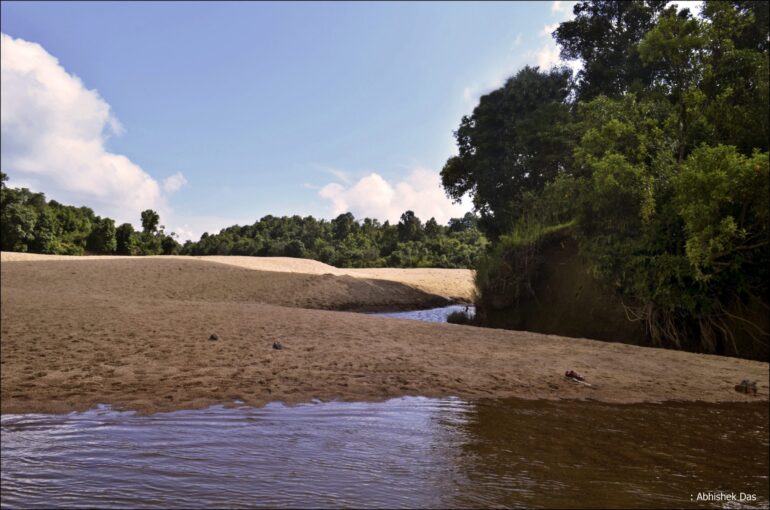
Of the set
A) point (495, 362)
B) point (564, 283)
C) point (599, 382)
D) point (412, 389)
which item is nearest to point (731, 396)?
point (599, 382)

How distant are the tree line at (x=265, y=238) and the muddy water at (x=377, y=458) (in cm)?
1220

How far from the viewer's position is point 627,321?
13234 mm

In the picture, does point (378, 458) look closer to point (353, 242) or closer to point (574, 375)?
point (574, 375)

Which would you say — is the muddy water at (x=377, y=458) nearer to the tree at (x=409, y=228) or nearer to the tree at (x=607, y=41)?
the tree at (x=607, y=41)

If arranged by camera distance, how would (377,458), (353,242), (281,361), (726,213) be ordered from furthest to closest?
1. (353,242)
2. (726,213)
3. (281,361)
4. (377,458)

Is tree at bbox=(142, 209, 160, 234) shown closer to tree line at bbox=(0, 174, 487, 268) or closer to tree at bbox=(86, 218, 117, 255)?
tree line at bbox=(0, 174, 487, 268)

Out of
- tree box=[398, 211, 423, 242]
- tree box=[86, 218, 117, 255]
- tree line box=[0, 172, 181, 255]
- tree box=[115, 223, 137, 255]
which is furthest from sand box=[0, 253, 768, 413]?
tree box=[398, 211, 423, 242]

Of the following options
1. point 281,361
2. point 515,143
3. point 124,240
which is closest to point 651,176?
point 281,361

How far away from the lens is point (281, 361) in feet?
23.6

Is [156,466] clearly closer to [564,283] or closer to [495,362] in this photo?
[495,362]

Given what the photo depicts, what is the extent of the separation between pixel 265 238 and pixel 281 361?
5840 cm

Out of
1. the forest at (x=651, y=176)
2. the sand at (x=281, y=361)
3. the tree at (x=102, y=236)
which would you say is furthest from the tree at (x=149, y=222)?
the sand at (x=281, y=361)

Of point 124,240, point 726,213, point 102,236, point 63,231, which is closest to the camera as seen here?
point 726,213

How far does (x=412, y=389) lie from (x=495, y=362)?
7.55 ft
